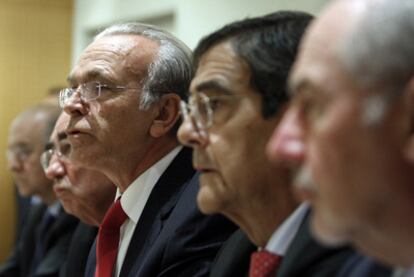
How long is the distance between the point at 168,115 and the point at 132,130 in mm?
113

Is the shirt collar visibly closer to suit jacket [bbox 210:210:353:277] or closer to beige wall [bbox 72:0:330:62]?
suit jacket [bbox 210:210:353:277]

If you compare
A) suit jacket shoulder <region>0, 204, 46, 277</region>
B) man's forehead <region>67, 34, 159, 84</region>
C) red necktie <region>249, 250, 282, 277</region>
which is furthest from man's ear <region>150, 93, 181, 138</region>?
suit jacket shoulder <region>0, 204, 46, 277</region>

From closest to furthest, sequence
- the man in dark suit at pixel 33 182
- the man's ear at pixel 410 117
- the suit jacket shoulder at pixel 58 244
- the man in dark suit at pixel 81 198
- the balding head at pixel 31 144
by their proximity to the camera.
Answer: the man's ear at pixel 410 117 → the man in dark suit at pixel 81 198 → the suit jacket shoulder at pixel 58 244 → the man in dark suit at pixel 33 182 → the balding head at pixel 31 144

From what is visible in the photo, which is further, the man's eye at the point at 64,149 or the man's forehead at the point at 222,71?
the man's eye at the point at 64,149

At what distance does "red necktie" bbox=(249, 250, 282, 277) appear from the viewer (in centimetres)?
147

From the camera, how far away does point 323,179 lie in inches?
41.1

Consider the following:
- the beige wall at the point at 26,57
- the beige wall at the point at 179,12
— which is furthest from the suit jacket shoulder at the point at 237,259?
the beige wall at the point at 26,57

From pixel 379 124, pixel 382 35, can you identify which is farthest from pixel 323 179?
pixel 382 35

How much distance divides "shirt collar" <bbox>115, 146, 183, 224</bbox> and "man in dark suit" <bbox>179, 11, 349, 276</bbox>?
51 centimetres

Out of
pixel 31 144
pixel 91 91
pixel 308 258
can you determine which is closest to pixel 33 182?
pixel 31 144

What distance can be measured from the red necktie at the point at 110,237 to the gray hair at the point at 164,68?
32 cm

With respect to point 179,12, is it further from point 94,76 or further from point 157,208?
point 157,208

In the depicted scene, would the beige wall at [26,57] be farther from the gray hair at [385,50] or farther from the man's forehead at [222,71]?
the gray hair at [385,50]

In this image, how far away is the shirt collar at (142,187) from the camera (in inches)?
81.0
